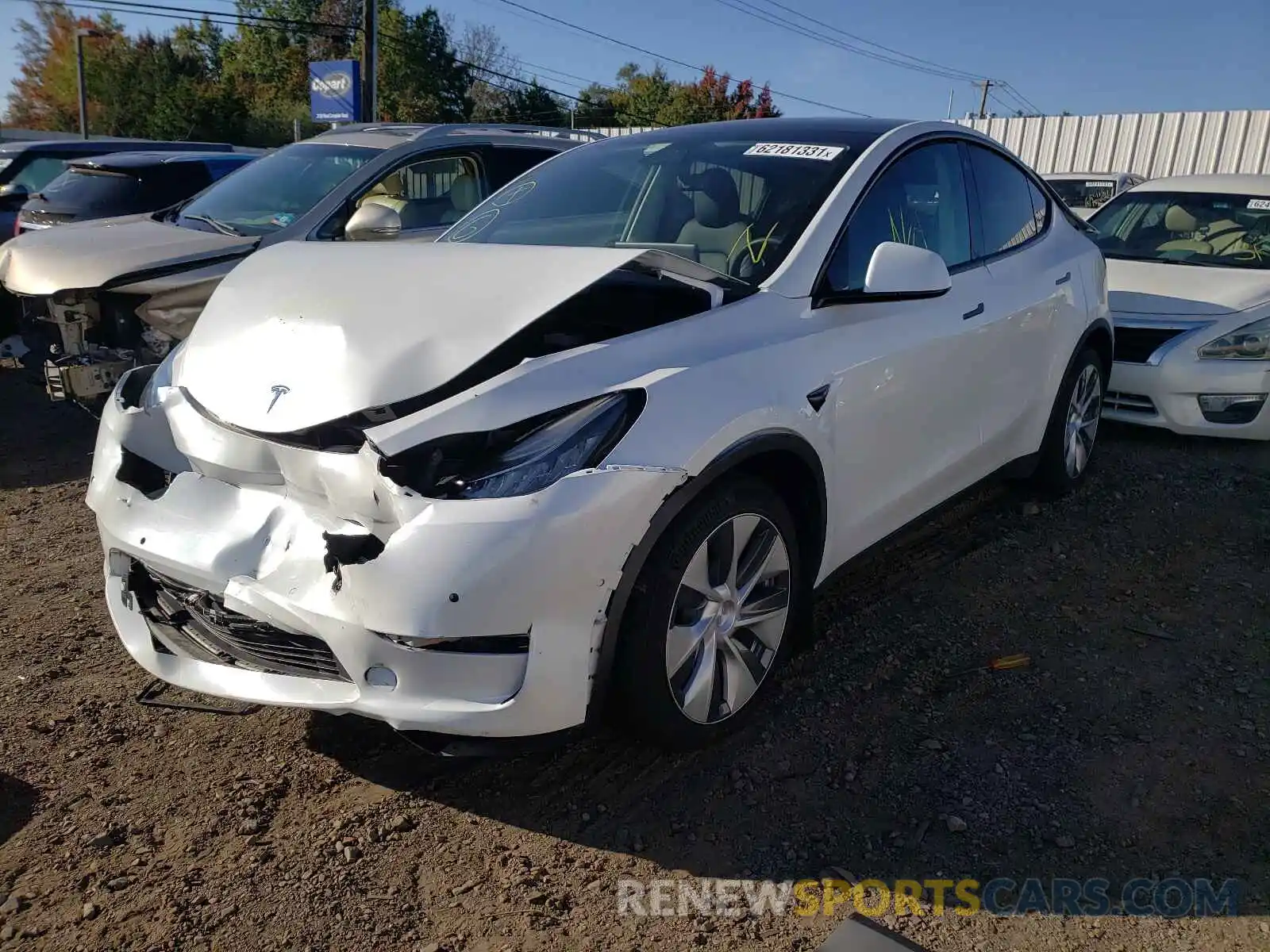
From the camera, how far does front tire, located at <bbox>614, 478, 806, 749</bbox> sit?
7.82ft

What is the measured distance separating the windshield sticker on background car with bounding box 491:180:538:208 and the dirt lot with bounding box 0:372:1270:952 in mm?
2069

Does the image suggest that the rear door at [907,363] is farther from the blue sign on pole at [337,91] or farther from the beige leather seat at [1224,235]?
the blue sign on pole at [337,91]

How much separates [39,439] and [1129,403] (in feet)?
22.0

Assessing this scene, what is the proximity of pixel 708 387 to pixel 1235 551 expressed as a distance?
3224mm

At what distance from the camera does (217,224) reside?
5.92m

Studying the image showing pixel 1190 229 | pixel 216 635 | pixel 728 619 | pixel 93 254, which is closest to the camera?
pixel 216 635

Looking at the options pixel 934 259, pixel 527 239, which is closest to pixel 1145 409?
pixel 934 259

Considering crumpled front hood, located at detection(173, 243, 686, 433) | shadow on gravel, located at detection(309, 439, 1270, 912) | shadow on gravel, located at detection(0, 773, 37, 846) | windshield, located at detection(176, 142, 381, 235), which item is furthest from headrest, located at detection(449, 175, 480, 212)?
shadow on gravel, located at detection(0, 773, 37, 846)

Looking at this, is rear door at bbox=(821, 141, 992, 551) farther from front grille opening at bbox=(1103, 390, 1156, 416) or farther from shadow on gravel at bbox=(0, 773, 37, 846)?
front grille opening at bbox=(1103, 390, 1156, 416)

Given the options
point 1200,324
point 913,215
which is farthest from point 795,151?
point 1200,324

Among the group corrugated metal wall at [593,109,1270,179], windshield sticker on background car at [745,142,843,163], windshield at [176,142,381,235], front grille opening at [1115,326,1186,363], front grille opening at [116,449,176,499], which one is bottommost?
front grille opening at [116,449,176,499]

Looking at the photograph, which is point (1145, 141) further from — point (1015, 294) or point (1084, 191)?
point (1015, 294)

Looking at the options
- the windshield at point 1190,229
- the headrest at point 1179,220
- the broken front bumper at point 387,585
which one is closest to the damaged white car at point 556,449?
the broken front bumper at point 387,585

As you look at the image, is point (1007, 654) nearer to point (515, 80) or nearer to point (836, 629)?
point (836, 629)
